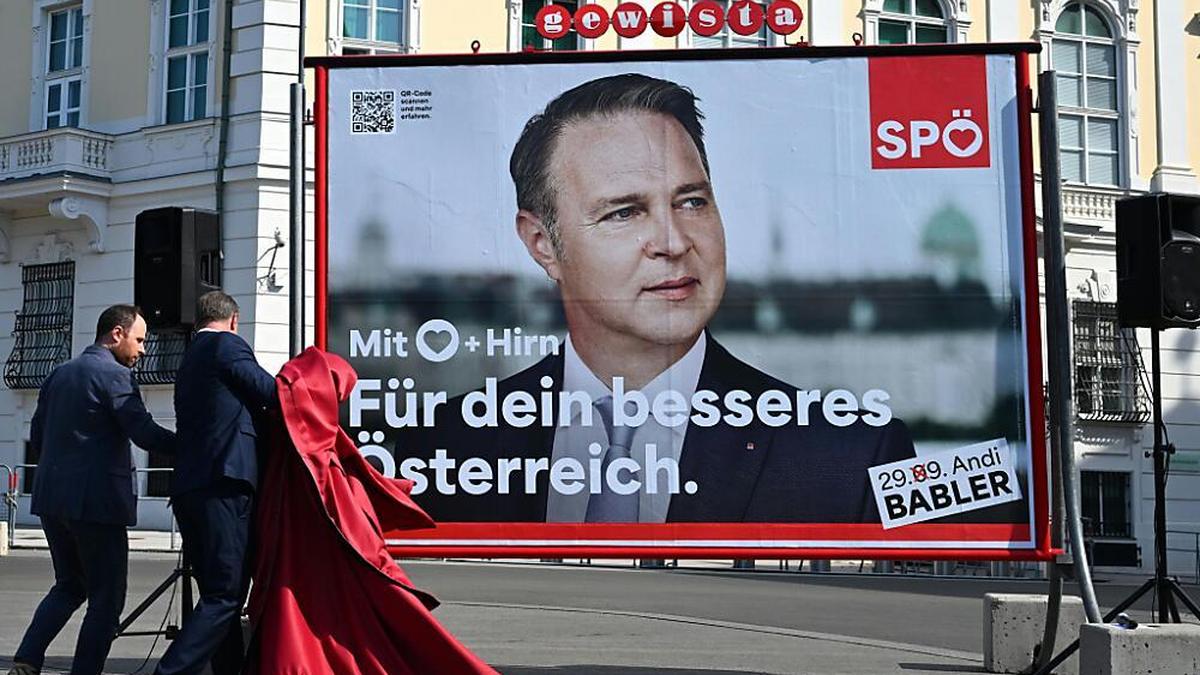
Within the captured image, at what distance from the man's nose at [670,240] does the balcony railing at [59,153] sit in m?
21.4

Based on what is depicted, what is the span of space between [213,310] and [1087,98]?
2685 centimetres

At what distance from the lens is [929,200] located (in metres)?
9.57

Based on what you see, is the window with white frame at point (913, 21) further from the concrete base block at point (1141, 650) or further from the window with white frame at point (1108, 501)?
the concrete base block at point (1141, 650)

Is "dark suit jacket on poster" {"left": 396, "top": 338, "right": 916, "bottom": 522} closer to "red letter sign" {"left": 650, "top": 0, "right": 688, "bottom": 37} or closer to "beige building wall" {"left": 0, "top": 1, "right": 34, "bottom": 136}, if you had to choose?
"red letter sign" {"left": 650, "top": 0, "right": 688, "bottom": 37}

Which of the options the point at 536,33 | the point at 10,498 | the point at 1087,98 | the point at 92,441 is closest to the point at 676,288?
the point at 92,441

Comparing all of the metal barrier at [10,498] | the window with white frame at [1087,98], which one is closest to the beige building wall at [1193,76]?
the window with white frame at [1087,98]

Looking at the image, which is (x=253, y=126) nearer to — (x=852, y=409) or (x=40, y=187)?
(x=40, y=187)

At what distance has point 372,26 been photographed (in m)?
28.8

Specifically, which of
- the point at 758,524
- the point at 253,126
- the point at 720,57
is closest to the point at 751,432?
the point at 758,524

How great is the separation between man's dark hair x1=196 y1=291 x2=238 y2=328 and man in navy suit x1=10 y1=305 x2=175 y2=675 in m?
0.59

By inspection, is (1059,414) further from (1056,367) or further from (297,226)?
(297,226)

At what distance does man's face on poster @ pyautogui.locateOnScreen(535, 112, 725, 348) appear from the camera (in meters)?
9.63

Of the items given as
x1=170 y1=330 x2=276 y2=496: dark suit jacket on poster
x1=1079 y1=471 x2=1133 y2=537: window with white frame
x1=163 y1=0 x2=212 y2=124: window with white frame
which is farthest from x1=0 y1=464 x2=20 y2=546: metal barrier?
x1=170 y1=330 x2=276 y2=496: dark suit jacket on poster

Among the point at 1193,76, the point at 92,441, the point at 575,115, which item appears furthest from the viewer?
the point at 1193,76
